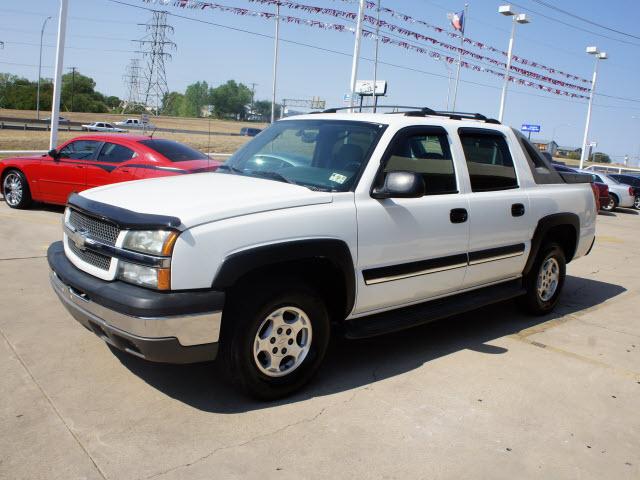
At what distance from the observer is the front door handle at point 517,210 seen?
5.19 meters

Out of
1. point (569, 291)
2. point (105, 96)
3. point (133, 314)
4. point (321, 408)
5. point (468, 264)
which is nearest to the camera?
point (133, 314)

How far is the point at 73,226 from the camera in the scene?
4.04 metres

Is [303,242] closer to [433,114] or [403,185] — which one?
[403,185]

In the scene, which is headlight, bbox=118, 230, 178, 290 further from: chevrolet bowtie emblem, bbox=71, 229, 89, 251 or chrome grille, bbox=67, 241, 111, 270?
chevrolet bowtie emblem, bbox=71, 229, 89, 251

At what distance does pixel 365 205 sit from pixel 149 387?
187 cm

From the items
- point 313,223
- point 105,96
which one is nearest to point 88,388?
point 313,223

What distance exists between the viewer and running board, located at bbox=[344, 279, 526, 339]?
4.15m

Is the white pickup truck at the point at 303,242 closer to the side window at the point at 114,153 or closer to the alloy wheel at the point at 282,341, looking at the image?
the alloy wheel at the point at 282,341

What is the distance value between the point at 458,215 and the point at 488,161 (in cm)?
79

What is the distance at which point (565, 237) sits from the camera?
6.22 meters

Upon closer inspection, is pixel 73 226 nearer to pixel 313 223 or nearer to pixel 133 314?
pixel 133 314

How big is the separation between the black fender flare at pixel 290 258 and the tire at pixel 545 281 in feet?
8.42

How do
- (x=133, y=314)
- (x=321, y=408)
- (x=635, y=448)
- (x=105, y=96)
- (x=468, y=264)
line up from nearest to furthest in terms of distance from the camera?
(x=133, y=314), (x=635, y=448), (x=321, y=408), (x=468, y=264), (x=105, y=96)

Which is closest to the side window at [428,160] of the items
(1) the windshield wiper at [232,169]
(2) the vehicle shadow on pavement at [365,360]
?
(1) the windshield wiper at [232,169]
